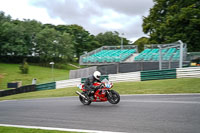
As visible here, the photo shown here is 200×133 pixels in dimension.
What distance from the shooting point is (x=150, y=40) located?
3522cm

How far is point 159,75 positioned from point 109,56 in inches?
424

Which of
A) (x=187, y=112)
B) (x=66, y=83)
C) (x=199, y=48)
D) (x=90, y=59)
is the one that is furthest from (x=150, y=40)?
(x=187, y=112)

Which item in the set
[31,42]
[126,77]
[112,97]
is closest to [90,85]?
[112,97]

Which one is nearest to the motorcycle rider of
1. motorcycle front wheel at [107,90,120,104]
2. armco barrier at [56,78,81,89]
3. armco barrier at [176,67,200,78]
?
motorcycle front wheel at [107,90,120,104]

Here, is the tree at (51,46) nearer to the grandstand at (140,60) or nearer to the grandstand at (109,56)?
the grandstand at (109,56)

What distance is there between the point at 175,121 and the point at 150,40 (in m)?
30.8

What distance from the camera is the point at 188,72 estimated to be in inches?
663

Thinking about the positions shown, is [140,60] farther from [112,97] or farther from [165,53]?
[112,97]

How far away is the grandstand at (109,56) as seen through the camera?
26.9 meters

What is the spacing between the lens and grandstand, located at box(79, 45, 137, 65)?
26.9m

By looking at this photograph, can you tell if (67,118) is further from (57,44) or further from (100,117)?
(57,44)

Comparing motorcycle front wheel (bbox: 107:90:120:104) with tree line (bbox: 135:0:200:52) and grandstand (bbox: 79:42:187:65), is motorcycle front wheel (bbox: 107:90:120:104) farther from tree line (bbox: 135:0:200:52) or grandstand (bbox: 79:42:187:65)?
tree line (bbox: 135:0:200:52)

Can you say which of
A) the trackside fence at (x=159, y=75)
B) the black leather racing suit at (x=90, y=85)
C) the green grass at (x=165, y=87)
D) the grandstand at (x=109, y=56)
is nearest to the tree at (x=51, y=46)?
the grandstand at (x=109, y=56)

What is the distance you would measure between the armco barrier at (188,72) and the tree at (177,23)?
46.9 ft
